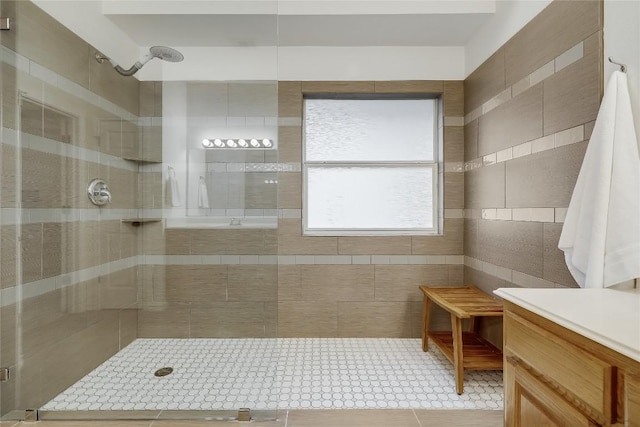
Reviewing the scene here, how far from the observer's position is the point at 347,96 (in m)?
2.87

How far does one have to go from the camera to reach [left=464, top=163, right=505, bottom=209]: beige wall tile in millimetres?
2246

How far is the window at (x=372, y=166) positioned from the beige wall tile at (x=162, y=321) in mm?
1198

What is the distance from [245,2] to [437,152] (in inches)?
72.7

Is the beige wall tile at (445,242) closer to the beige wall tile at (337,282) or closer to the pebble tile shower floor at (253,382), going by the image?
the beige wall tile at (337,282)

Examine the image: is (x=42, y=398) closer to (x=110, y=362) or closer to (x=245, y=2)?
(x=110, y=362)

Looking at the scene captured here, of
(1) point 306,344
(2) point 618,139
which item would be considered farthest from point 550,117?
(1) point 306,344

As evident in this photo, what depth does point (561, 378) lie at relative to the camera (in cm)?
95

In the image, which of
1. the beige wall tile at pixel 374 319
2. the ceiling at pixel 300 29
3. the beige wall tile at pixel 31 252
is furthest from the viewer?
the beige wall tile at pixel 374 319

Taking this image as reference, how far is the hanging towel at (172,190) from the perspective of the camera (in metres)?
2.14

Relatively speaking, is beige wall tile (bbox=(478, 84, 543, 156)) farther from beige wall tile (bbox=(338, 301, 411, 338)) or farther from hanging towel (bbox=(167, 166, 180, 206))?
hanging towel (bbox=(167, 166, 180, 206))

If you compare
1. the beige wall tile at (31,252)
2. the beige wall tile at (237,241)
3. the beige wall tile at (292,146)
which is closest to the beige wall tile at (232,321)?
the beige wall tile at (237,241)

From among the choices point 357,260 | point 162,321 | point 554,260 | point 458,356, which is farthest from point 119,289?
point 554,260

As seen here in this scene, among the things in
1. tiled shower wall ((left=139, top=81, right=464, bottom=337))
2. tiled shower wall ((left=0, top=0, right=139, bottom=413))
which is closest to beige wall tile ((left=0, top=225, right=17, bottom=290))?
tiled shower wall ((left=0, top=0, right=139, bottom=413))

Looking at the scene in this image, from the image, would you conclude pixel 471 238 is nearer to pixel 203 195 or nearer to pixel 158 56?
pixel 203 195
